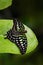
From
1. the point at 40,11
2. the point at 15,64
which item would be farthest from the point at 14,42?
the point at 40,11

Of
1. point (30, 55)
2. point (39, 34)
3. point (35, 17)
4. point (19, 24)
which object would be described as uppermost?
point (19, 24)

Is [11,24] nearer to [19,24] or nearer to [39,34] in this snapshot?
[19,24]

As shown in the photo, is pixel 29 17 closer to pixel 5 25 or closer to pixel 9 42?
pixel 5 25

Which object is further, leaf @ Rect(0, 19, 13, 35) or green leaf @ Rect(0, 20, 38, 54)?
leaf @ Rect(0, 19, 13, 35)

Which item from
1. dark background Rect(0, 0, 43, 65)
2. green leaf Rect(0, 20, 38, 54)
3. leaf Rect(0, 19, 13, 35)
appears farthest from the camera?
dark background Rect(0, 0, 43, 65)

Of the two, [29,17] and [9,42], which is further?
[29,17]

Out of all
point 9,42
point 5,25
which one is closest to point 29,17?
A: point 5,25

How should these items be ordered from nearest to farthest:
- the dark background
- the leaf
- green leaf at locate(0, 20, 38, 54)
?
green leaf at locate(0, 20, 38, 54)
the leaf
the dark background

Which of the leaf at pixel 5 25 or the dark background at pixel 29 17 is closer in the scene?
the leaf at pixel 5 25
